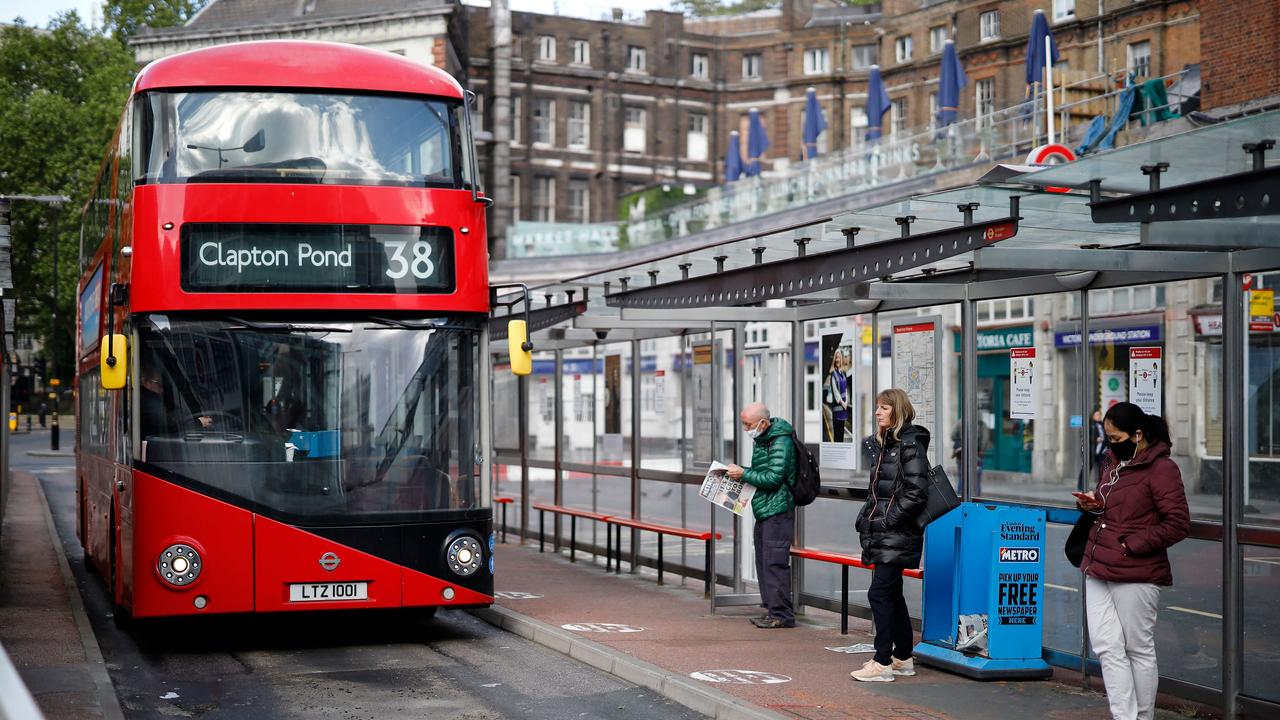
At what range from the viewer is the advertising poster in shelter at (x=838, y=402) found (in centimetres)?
1207

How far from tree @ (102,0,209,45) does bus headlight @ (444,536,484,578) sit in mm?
67038

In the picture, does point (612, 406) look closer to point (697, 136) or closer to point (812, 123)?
point (812, 123)

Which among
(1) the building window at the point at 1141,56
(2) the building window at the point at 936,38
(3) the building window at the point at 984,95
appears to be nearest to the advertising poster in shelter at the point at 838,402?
(1) the building window at the point at 1141,56

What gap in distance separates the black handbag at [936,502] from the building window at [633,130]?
204ft

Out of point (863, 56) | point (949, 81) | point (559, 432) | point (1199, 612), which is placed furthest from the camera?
point (863, 56)

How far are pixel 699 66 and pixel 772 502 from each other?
62.7 m

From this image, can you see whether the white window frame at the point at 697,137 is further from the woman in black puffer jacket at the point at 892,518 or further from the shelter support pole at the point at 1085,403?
the woman in black puffer jacket at the point at 892,518

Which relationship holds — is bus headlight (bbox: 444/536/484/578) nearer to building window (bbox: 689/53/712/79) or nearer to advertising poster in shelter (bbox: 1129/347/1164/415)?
advertising poster in shelter (bbox: 1129/347/1164/415)

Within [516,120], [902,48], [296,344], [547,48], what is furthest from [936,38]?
[296,344]

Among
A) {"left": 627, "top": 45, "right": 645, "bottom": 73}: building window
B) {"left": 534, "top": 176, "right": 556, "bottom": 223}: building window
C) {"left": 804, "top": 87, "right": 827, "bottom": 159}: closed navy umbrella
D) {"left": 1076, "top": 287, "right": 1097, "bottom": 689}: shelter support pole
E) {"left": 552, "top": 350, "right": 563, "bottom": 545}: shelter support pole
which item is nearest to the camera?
{"left": 1076, "top": 287, "right": 1097, "bottom": 689}: shelter support pole

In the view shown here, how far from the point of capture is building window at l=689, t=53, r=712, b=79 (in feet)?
238

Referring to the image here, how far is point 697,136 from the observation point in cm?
7269

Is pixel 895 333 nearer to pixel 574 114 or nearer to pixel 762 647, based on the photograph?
pixel 762 647

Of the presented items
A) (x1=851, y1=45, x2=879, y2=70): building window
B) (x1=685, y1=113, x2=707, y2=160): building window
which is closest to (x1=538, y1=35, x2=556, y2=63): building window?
(x1=685, y1=113, x2=707, y2=160): building window
